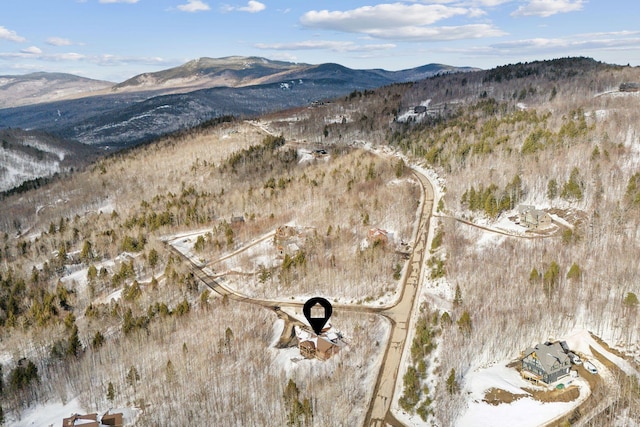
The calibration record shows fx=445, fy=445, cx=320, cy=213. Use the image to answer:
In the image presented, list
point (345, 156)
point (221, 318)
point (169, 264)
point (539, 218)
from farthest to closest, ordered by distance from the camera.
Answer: point (345, 156), point (169, 264), point (539, 218), point (221, 318)

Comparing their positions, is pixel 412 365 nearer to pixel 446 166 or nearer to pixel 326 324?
pixel 326 324

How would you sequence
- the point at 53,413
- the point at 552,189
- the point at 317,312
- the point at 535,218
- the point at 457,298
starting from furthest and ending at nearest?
the point at 552,189 < the point at 535,218 < the point at 317,312 < the point at 457,298 < the point at 53,413

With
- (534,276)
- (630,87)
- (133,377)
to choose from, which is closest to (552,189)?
(534,276)

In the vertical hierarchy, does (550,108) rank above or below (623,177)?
above

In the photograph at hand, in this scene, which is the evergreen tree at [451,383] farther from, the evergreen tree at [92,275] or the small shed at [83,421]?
the evergreen tree at [92,275]

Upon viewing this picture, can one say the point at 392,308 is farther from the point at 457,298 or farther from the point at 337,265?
the point at 337,265

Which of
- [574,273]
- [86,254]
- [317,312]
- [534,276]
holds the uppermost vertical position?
[574,273]

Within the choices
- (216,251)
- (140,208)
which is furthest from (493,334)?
(140,208)
